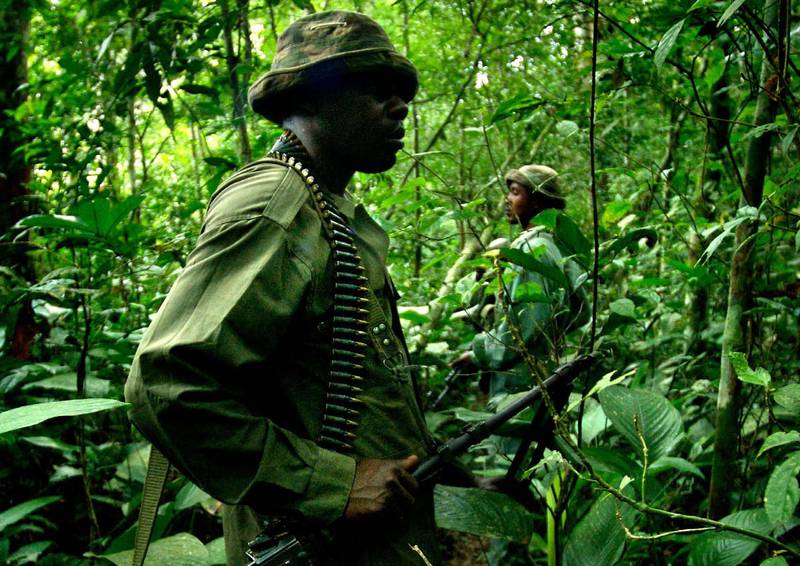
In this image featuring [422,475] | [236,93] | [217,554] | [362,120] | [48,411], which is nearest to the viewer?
[48,411]

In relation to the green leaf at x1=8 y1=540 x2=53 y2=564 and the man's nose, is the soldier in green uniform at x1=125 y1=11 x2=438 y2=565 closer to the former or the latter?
the man's nose

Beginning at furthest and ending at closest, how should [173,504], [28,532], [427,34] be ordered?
[427,34] → [28,532] → [173,504]

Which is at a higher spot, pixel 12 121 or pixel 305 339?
pixel 12 121

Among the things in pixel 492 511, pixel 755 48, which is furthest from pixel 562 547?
pixel 755 48

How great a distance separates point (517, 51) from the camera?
20.2 feet

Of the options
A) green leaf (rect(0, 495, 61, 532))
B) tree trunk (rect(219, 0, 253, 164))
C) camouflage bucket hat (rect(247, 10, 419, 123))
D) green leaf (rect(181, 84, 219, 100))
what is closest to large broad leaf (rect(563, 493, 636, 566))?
camouflage bucket hat (rect(247, 10, 419, 123))

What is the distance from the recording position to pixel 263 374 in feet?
5.15

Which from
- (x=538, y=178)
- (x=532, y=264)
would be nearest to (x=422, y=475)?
(x=532, y=264)

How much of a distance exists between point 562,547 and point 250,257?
164 cm

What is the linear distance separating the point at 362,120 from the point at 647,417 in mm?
1325

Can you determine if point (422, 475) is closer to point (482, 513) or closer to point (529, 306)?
point (482, 513)

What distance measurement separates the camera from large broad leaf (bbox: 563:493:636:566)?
2.11 meters

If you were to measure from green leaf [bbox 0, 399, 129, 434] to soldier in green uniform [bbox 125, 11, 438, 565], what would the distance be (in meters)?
0.12

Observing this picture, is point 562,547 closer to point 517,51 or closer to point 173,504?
point 173,504
